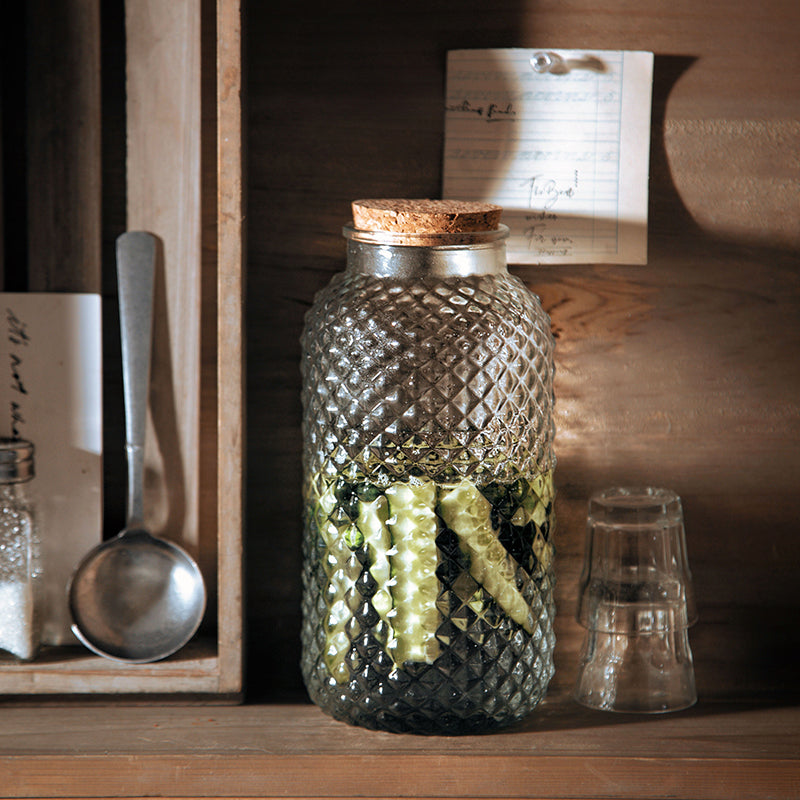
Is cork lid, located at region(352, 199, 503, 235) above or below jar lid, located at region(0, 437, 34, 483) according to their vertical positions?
above

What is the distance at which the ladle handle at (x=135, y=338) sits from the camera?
0.83 metres

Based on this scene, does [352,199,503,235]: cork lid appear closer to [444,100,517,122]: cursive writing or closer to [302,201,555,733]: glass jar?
[302,201,555,733]: glass jar

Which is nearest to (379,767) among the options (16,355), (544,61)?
(16,355)

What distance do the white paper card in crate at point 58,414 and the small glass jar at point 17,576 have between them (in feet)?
0.08

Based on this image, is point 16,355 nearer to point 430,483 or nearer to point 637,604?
point 430,483

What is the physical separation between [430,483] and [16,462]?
A: 13.1 inches

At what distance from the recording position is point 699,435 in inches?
34.8

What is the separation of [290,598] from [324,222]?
0.34m

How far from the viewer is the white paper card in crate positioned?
0.84m

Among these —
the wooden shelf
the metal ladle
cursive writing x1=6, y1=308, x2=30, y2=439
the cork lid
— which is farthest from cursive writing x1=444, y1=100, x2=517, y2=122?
the wooden shelf

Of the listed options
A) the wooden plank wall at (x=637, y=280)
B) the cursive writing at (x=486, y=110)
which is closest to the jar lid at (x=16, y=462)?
the wooden plank wall at (x=637, y=280)

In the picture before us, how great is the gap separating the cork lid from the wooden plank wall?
0.10 metres

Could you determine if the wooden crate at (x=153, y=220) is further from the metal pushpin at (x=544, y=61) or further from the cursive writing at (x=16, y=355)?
the metal pushpin at (x=544, y=61)

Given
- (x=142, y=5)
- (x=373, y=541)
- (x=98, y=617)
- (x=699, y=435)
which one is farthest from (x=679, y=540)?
(x=142, y=5)
